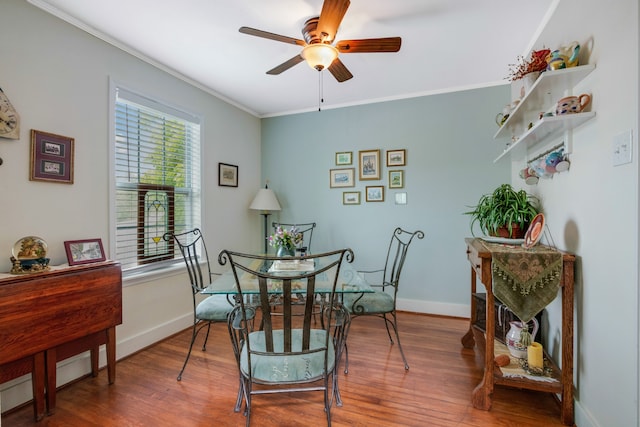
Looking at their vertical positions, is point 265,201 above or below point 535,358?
above

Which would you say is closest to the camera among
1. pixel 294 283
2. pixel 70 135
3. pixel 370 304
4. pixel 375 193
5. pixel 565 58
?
pixel 565 58

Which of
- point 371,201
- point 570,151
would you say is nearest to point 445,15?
point 570,151

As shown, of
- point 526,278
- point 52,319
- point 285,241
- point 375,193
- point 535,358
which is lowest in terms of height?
point 535,358

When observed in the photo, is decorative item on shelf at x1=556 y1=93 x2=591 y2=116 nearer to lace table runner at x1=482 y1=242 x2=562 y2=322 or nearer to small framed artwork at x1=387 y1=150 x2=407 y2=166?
lace table runner at x1=482 y1=242 x2=562 y2=322

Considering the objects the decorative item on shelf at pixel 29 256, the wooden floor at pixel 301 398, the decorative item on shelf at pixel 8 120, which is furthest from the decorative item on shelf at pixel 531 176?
the decorative item on shelf at pixel 8 120

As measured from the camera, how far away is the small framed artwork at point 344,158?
372cm

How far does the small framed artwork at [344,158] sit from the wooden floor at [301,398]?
2.17 meters

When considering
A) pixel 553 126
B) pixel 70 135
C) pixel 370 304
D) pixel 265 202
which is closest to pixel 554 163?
pixel 553 126

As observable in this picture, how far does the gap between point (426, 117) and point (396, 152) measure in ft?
1.62

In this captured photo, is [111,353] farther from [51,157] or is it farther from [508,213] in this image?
[508,213]

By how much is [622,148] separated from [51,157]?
3101 mm

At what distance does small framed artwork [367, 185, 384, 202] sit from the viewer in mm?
3582

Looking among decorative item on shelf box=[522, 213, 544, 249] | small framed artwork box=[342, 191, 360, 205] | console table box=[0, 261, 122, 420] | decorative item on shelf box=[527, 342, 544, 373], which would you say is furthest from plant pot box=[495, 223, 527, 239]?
console table box=[0, 261, 122, 420]

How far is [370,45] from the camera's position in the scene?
1887mm
